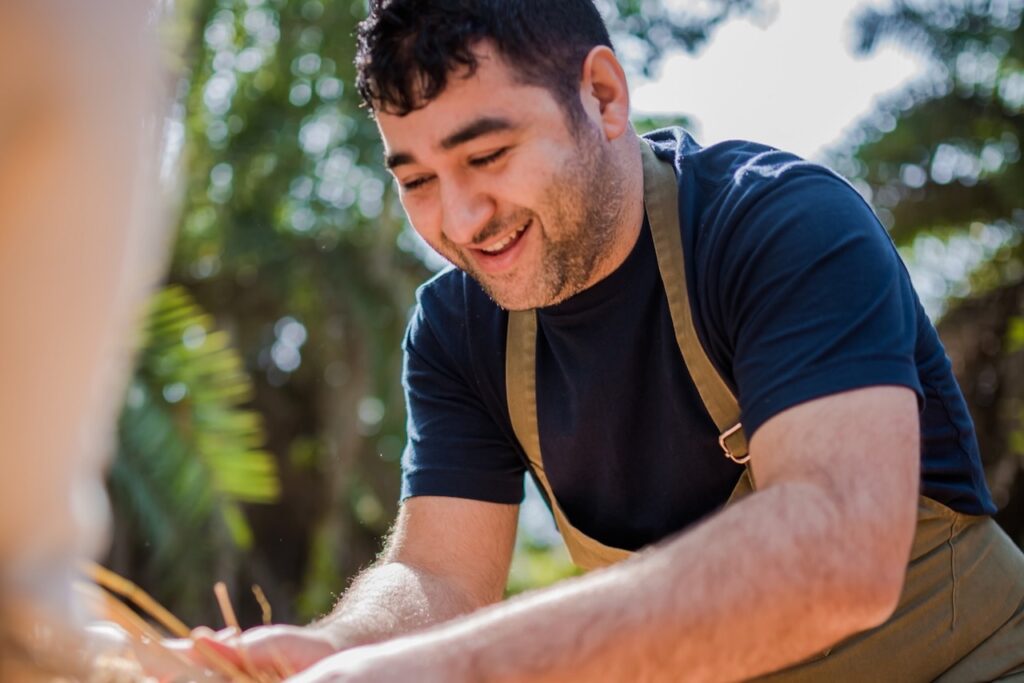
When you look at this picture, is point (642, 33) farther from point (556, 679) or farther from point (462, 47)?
point (556, 679)

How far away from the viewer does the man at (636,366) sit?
5.80 feet

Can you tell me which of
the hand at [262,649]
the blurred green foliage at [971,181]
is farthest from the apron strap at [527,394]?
the blurred green foliage at [971,181]

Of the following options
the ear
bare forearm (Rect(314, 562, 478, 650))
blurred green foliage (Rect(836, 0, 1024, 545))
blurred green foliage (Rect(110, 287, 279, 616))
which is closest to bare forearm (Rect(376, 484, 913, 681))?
bare forearm (Rect(314, 562, 478, 650))

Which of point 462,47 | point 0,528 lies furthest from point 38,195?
point 462,47

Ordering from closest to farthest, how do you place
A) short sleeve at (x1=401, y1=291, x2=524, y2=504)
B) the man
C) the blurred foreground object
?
the blurred foreground object, the man, short sleeve at (x1=401, y1=291, x2=524, y2=504)

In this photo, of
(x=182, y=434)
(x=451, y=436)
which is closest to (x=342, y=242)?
(x=182, y=434)

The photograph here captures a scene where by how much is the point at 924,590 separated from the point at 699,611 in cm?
87

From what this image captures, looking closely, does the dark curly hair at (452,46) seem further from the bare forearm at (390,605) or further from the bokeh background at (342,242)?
the bokeh background at (342,242)

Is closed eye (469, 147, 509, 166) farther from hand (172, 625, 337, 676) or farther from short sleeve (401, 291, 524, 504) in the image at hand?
hand (172, 625, 337, 676)

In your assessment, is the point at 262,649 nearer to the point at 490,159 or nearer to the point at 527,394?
the point at 527,394

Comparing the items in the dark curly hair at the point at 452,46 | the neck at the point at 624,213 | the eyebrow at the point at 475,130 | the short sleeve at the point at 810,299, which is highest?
the dark curly hair at the point at 452,46

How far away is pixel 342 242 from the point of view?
7383mm

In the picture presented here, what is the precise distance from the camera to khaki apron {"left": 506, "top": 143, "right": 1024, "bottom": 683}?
2197 mm

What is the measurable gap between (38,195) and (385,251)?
6417mm
